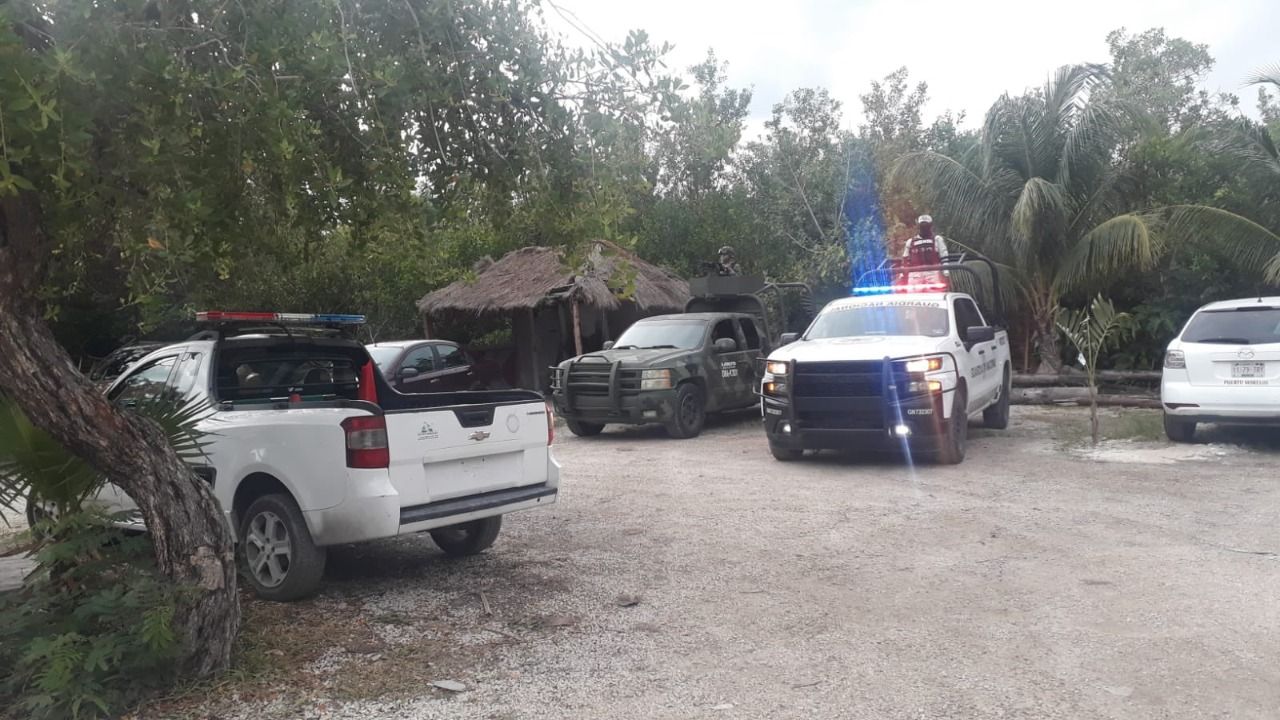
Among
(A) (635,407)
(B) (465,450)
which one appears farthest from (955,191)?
(B) (465,450)

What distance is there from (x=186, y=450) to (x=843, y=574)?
3999mm

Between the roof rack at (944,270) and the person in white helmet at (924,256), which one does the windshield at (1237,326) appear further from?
the person in white helmet at (924,256)

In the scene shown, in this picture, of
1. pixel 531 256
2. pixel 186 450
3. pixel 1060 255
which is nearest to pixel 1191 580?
pixel 186 450

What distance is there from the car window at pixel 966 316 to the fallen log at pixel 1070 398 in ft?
10.9

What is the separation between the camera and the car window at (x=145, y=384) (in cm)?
521

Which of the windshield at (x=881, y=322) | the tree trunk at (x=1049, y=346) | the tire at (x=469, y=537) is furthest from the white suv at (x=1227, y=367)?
the tire at (x=469, y=537)

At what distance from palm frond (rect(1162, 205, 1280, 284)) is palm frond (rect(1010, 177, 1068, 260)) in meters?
1.68

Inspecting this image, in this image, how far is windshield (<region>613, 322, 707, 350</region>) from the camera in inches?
569

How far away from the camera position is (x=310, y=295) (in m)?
24.0

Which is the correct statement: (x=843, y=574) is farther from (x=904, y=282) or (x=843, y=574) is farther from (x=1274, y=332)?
(x=904, y=282)

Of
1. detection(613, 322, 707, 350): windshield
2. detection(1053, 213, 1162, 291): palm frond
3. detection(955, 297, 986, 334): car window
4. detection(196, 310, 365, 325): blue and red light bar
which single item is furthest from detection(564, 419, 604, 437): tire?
detection(1053, 213, 1162, 291): palm frond

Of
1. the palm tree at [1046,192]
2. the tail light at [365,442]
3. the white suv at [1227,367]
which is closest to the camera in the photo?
the tail light at [365,442]

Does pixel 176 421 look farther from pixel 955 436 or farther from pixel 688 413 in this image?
pixel 688 413

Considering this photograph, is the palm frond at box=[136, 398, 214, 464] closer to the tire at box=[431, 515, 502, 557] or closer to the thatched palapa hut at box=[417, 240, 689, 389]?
the tire at box=[431, 515, 502, 557]
